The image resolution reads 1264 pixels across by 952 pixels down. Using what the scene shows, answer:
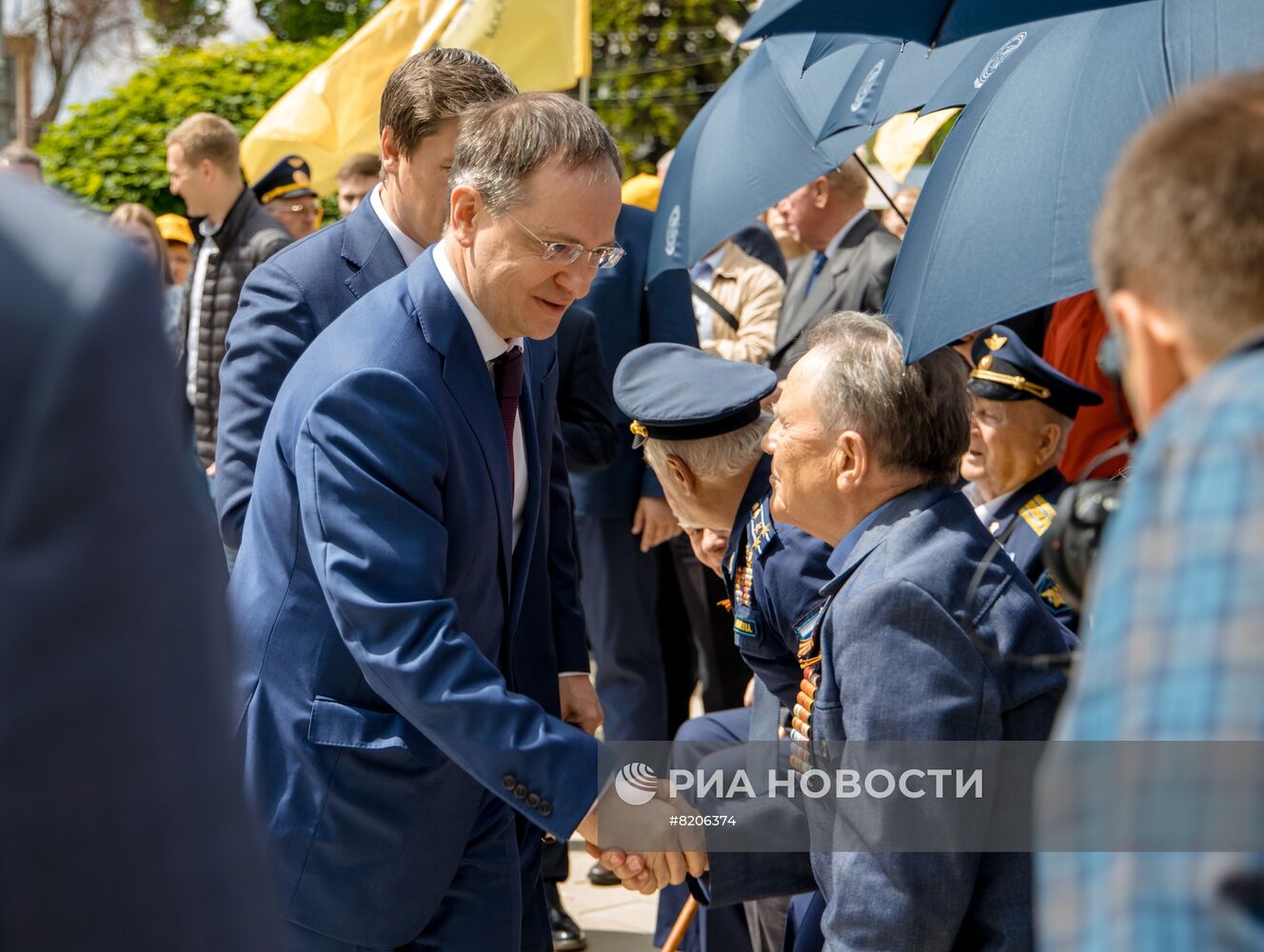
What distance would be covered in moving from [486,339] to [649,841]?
35.5 inches

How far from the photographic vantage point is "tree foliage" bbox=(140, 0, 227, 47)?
36844 mm

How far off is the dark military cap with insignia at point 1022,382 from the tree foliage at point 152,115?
10.8 m

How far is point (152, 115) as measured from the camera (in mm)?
14398

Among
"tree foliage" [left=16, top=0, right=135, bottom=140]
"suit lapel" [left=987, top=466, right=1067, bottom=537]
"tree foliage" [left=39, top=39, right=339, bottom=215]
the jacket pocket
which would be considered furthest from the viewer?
"tree foliage" [left=16, top=0, right=135, bottom=140]

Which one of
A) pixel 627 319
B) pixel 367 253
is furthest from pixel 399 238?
pixel 627 319

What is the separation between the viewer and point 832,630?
2424 mm

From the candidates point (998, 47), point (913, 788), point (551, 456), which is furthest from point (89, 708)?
point (998, 47)

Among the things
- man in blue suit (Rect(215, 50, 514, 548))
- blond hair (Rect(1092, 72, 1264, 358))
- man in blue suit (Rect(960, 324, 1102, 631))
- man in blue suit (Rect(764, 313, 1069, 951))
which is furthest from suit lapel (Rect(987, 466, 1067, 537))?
blond hair (Rect(1092, 72, 1264, 358))

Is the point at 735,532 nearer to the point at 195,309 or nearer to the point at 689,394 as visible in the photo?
the point at 689,394

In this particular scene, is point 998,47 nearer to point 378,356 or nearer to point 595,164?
point 595,164

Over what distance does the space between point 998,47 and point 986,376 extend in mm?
1119

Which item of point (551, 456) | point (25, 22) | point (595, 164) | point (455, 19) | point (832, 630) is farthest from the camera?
point (25, 22)

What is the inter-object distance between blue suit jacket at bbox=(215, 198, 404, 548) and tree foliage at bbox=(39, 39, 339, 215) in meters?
10.9

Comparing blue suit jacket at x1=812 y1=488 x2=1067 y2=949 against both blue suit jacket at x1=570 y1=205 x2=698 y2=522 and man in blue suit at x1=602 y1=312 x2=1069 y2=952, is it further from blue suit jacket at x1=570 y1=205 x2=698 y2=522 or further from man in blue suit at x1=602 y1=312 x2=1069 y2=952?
blue suit jacket at x1=570 y1=205 x2=698 y2=522
